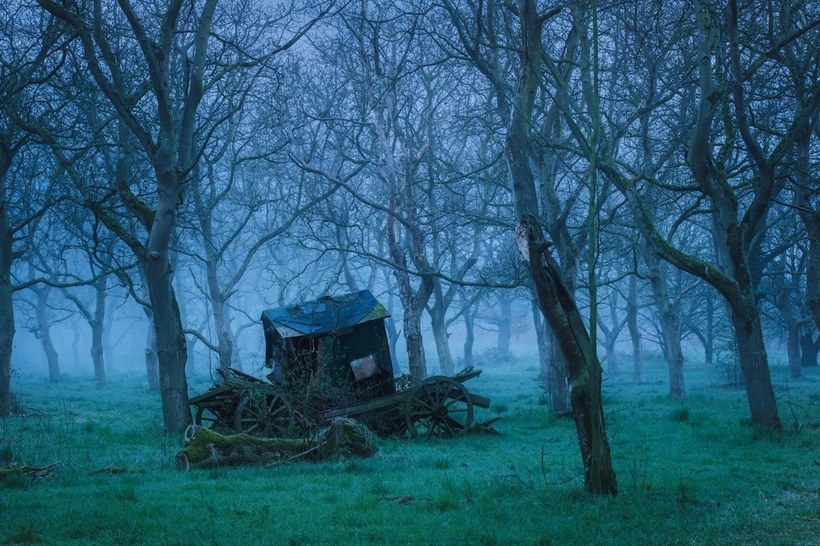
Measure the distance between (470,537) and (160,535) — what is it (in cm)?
277

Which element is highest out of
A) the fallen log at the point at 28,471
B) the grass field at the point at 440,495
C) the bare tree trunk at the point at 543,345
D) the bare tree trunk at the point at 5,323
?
the bare tree trunk at the point at 5,323

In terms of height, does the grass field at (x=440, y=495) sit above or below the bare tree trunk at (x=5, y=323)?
below

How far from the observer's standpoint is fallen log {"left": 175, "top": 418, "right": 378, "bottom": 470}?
11.5 metres

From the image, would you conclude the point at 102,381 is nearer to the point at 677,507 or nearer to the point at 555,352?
the point at 555,352

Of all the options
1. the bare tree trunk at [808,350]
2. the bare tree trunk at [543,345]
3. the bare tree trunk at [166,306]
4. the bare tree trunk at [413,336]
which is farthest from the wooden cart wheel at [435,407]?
the bare tree trunk at [808,350]

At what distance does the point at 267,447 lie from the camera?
12016 mm

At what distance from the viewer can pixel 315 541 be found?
22.0 ft

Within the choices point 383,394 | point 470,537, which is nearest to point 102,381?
point 383,394

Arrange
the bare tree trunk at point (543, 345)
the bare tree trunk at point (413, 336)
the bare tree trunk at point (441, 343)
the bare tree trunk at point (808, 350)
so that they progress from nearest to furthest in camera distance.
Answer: the bare tree trunk at point (413, 336) → the bare tree trunk at point (543, 345) → the bare tree trunk at point (441, 343) → the bare tree trunk at point (808, 350)

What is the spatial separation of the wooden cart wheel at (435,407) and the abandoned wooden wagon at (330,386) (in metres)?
0.02

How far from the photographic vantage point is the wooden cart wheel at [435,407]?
1625 cm

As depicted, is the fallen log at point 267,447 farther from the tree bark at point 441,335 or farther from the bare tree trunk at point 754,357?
the tree bark at point 441,335

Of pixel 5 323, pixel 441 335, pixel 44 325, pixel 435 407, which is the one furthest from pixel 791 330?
pixel 44 325

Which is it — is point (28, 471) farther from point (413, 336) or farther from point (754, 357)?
point (413, 336)
